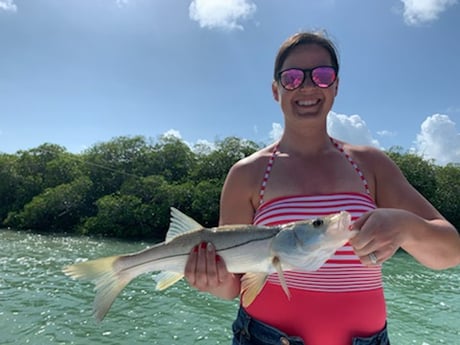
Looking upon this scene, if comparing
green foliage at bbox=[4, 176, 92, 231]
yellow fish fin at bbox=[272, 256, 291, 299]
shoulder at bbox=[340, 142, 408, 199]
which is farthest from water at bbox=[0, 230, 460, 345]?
green foliage at bbox=[4, 176, 92, 231]

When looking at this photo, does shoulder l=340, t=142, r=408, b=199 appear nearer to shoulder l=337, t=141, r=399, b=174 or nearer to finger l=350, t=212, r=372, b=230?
shoulder l=337, t=141, r=399, b=174

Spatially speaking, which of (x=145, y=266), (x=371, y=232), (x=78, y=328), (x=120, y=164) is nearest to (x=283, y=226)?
(x=371, y=232)

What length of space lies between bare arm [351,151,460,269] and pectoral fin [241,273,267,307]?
0.56 metres

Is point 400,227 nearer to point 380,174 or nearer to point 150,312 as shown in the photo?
point 380,174

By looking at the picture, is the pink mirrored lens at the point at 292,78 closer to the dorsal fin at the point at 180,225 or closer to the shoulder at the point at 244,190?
the shoulder at the point at 244,190

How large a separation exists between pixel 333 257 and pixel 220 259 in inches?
26.0

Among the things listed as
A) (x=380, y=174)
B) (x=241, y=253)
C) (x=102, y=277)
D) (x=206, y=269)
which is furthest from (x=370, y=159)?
(x=102, y=277)

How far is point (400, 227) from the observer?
1.83m

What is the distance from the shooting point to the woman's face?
2.39 metres

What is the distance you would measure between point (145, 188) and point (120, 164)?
31.5ft

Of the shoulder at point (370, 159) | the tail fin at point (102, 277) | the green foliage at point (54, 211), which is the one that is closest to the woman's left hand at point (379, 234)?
the shoulder at point (370, 159)

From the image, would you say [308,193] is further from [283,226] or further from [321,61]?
[321,61]

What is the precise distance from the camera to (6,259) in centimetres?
1962

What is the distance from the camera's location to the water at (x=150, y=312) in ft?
31.3
